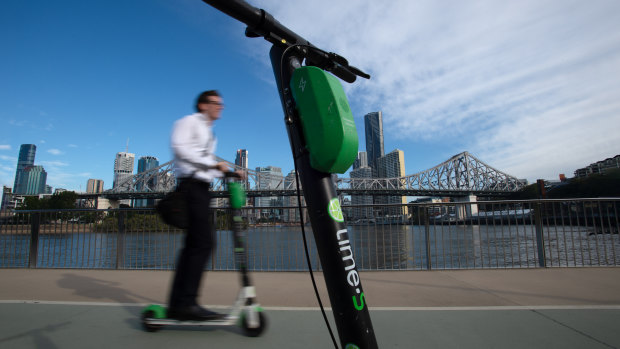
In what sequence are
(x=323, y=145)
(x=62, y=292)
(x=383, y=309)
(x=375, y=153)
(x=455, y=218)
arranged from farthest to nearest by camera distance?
1. (x=375, y=153)
2. (x=455, y=218)
3. (x=62, y=292)
4. (x=383, y=309)
5. (x=323, y=145)

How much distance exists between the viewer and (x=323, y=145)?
2.22ft

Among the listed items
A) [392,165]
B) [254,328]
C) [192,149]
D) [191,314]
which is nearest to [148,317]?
[191,314]

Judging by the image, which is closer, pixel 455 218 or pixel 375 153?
pixel 455 218

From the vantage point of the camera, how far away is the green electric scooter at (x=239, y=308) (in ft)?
4.67

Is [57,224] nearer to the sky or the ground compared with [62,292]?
nearer to the sky

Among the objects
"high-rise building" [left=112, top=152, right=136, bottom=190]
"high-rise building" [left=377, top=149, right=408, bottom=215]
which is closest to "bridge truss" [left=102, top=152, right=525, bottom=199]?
"high-rise building" [left=377, top=149, right=408, bottom=215]

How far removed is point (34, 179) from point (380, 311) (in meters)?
182

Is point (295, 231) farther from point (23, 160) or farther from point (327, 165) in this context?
point (23, 160)

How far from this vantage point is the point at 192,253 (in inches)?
56.8

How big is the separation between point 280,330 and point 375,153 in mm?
121461

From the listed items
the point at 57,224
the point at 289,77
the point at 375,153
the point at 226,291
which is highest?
the point at 375,153

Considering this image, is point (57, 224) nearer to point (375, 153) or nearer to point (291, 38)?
point (291, 38)

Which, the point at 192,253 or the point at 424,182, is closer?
the point at 192,253

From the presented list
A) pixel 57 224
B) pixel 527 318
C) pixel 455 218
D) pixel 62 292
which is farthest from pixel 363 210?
pixel 57 224
